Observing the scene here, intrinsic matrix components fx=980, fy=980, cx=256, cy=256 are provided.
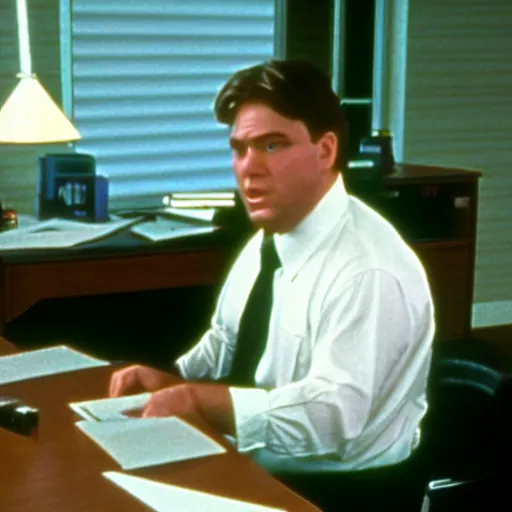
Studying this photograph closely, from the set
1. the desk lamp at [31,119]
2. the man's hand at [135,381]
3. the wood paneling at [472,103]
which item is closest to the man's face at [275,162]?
the man's hand at [135,381]

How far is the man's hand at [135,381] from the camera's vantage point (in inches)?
69.6

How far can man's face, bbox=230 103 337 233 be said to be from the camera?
5.74 feet

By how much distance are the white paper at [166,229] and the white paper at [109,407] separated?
165cm

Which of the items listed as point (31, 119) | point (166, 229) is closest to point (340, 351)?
point (166, 229)

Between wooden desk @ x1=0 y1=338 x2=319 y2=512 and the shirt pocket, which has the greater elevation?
the shirt pocket

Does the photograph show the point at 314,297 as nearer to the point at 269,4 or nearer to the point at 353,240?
the point at 353,240

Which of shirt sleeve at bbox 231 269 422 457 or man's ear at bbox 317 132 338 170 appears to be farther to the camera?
man's ear at bbox 317 132 338 170

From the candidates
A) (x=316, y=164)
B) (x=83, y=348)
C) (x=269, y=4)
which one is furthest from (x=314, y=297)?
(x=269, y=4)

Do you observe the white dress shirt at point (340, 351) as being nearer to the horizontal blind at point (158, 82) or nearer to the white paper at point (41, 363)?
the white paper at point (41, 363)

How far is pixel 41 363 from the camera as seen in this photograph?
1976 millimetres

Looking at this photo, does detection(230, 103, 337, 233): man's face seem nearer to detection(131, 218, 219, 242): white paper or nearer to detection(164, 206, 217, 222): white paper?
detection(131, 218, 219, 242): white paper

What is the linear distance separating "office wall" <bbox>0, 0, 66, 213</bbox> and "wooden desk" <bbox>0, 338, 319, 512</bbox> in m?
2.41

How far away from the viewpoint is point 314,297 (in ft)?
5.82

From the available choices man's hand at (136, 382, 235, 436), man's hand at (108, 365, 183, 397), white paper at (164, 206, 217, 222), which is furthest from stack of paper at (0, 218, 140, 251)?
man's hand at (136, 382, 235, 436)
